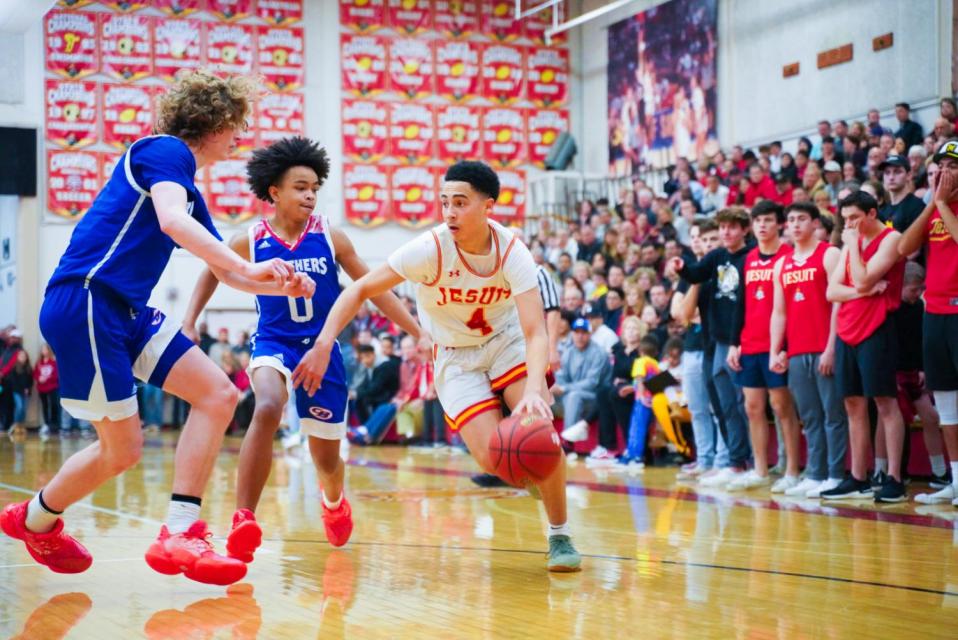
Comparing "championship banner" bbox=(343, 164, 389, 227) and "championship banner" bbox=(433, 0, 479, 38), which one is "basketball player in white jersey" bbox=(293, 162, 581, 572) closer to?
"championship banner" bbox=(343, 164, 389, 227)

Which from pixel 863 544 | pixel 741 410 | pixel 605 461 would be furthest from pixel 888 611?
pixel 605 461

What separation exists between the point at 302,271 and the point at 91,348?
155 cm

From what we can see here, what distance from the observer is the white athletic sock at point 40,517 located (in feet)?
14.8

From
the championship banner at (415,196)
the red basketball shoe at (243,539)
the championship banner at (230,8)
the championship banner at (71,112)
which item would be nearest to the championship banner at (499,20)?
the championship banner at (415,196)

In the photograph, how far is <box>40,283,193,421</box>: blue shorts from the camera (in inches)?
166

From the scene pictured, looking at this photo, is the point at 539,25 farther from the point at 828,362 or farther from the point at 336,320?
the point at 336,320

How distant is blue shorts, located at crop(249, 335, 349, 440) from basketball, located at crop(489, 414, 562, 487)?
1.15 metres

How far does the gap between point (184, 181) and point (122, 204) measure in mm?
244

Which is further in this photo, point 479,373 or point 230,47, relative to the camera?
point 230,47

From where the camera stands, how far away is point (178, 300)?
20.7 m

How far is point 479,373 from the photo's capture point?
5.26 meters

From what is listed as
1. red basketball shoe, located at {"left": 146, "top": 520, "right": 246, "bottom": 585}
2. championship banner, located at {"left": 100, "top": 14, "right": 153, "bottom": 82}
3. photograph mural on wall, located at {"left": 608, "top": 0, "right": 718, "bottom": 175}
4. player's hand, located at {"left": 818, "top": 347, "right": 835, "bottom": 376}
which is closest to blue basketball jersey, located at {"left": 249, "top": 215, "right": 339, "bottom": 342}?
red basketball shoe, located at {"left": 146, "top": 520, "right": 246, "bottom": 585}

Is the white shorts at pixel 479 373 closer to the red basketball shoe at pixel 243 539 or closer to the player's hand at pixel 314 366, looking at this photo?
the player's hand at pixel 314 366

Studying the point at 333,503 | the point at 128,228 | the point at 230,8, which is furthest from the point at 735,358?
the point at 230,8
